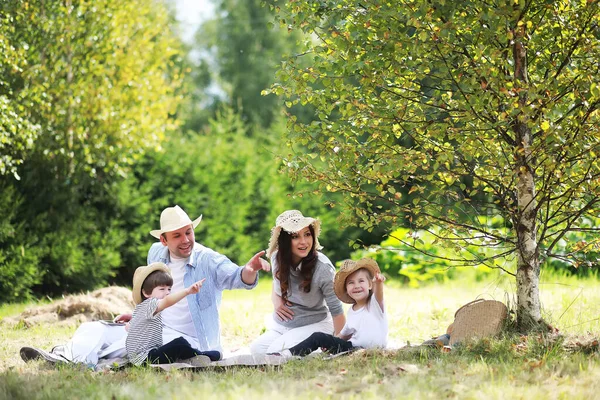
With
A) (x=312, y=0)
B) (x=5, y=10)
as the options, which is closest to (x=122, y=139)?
(x=5, y=10)

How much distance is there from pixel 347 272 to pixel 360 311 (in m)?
0.30

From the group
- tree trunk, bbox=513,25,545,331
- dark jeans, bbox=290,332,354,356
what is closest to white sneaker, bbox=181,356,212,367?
dark jeans, bbox=290,332,354,356

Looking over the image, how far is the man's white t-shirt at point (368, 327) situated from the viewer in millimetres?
5578

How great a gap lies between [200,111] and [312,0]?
21.9 metres

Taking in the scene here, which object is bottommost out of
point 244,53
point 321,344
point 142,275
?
point 321,344

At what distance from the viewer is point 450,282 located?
10453mm

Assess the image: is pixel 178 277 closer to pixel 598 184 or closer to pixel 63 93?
pixel 598 184

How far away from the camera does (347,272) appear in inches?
224

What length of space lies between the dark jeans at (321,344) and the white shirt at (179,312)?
33.2 inches

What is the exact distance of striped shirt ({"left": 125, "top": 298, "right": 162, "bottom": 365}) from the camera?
5195 mm

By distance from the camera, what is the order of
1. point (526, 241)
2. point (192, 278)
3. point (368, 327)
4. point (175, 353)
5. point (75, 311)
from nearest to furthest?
point (175, 353), point (526, 241), point (368, 327), point (192, 278), point (75, 311)

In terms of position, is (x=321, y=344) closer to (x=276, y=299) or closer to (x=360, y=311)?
(x=360, y=311)

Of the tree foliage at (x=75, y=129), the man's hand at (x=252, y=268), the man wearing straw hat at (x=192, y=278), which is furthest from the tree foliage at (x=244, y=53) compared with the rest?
the man's hand at (x=252, y=268)

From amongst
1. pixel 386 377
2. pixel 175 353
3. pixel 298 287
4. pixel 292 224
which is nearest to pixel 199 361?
pixel 175 353
